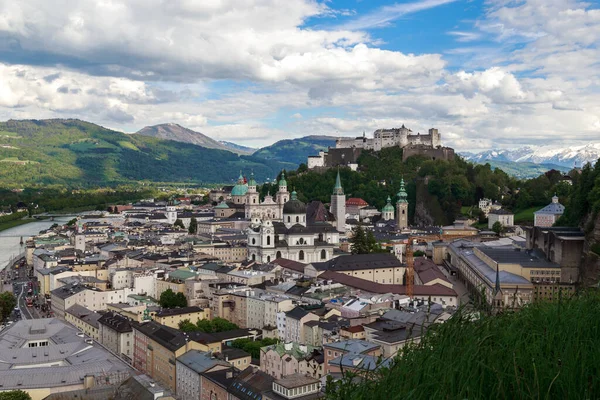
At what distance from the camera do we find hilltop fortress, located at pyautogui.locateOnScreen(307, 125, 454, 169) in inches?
3083

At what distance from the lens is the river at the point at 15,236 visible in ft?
211

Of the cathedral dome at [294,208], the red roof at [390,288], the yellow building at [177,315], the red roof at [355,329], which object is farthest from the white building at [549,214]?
the red roof at [355,329]

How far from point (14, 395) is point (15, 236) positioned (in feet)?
203

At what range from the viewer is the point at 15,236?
3046 inches

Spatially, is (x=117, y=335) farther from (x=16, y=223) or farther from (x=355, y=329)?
(x=16, y=223)

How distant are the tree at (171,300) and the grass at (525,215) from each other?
3763 centimetres

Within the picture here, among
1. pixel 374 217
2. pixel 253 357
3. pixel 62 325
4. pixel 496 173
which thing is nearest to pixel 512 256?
pixel 253 357

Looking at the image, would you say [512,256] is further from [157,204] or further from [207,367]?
[157,204]

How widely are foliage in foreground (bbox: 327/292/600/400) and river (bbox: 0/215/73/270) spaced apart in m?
56.2

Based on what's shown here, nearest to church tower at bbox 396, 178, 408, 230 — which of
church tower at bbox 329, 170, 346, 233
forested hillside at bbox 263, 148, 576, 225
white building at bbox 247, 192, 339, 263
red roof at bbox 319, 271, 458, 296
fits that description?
forested hillside at bbox 263, 148, 576, 225

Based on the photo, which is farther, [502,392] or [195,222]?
[195,222]

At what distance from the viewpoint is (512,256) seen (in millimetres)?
37438

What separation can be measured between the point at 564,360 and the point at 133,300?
107ft

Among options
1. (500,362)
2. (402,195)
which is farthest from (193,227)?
(500,362)
